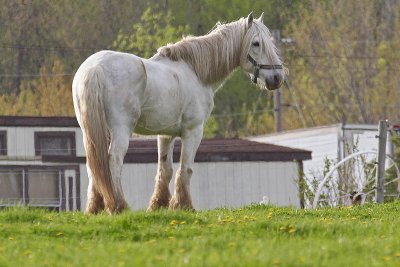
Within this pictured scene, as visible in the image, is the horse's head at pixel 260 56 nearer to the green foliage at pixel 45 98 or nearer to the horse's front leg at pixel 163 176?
the horse's front leg at pixel 163 176

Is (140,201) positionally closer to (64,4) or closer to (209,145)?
(209,145)

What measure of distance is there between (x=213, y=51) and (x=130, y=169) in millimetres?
20604

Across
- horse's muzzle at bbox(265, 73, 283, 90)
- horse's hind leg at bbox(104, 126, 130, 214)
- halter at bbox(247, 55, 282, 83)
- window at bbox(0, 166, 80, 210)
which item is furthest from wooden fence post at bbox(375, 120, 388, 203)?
window at bbox(0, 166, 80, 210)

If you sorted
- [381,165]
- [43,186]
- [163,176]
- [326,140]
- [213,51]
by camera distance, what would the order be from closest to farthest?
[163,176]
[213,51]
[381,165]
[43,186]
[326,140]

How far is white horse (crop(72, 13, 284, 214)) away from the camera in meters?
15.1

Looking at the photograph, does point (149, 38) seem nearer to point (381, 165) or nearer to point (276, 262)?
point (381, 165)

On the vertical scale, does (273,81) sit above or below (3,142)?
above

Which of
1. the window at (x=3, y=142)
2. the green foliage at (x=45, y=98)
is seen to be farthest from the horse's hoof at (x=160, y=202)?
the green foliage at (x=45, y=98)

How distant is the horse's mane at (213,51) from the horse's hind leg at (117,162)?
1628 mm

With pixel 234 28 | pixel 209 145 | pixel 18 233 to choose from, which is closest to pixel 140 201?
pixel 209 145

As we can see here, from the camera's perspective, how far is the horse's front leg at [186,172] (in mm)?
16500

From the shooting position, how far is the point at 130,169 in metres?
37.5

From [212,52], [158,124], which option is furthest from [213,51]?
[158,124]

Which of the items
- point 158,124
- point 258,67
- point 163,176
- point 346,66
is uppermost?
point 346,66
